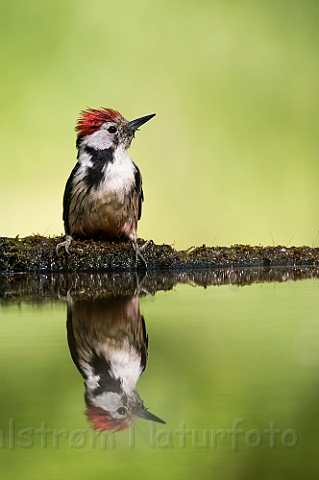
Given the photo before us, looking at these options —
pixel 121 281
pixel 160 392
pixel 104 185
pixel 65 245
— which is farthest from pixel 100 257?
pixel 160 392

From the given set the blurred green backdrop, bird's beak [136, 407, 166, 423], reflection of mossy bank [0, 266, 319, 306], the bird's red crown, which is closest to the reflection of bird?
bird's beak [136, 407, 166, 423]

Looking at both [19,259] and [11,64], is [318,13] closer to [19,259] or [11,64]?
[11,64]

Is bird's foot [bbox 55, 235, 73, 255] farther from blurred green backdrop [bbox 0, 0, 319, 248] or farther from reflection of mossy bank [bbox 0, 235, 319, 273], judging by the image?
blurred green backdrop [bbox 0, 0, 319, 248]

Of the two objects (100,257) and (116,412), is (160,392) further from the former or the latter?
(100,257)

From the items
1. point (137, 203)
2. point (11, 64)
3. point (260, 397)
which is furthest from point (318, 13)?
point (260, 397)

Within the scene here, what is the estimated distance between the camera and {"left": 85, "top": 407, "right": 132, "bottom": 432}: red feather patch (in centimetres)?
99

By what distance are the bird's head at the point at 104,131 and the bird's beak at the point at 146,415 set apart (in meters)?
2.85

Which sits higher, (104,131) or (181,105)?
(181,105)

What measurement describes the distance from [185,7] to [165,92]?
0.96m

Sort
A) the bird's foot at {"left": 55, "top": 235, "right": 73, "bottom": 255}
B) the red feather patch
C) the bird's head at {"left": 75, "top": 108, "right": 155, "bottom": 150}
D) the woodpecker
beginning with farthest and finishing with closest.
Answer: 1. the bird's head at {"left": 75, "top": 108, "right": 155, "bottom": 150}
2. the woodpecker
3. the bird's foot at {"left": 55, "top": 235, "right": 73, "bottom": 255}
4. the red feather patch

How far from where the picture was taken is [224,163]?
7273 millimetres

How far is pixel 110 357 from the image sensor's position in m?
1.35

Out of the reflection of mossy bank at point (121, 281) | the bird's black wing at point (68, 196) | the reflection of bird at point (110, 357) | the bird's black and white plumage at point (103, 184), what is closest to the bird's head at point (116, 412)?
the reflection of bird at point (110, 357)

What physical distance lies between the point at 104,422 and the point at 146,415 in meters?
0.06
